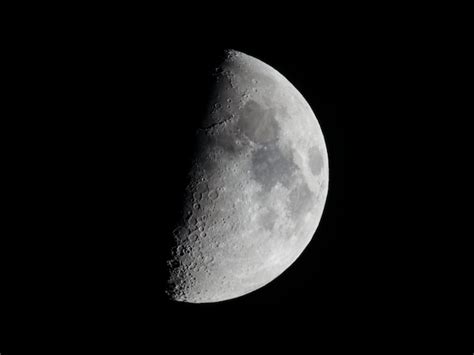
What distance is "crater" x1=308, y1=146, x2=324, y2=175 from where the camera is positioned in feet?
12.4

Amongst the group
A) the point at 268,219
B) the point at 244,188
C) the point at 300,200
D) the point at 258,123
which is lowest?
the point at 268,219

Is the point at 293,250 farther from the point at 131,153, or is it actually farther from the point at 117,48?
the point at 117,48

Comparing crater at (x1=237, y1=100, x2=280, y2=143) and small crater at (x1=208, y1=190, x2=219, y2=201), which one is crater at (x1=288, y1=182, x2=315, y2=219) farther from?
small crater at (x1=208, y1=190, x2=219, y2=201)

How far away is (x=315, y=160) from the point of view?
12.6 ft

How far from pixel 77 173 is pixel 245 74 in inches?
57.2

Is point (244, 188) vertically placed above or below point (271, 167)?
below

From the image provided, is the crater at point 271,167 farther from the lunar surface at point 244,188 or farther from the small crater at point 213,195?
the small crater at point 213,195

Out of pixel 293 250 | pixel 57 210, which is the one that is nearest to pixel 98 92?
pixel 57 210

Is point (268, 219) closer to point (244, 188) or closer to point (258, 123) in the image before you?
point (244, 188)

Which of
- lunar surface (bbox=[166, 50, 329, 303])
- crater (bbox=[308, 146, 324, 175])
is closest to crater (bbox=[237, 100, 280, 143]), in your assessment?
lunar surface (bbox=[166, 50, 329, 303])

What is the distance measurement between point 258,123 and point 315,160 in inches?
26.0

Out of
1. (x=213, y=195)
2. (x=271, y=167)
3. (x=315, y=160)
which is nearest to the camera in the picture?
(x=213, y=195)

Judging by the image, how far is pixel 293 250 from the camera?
3.89 m

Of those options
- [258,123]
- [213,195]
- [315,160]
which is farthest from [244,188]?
[315,160]
